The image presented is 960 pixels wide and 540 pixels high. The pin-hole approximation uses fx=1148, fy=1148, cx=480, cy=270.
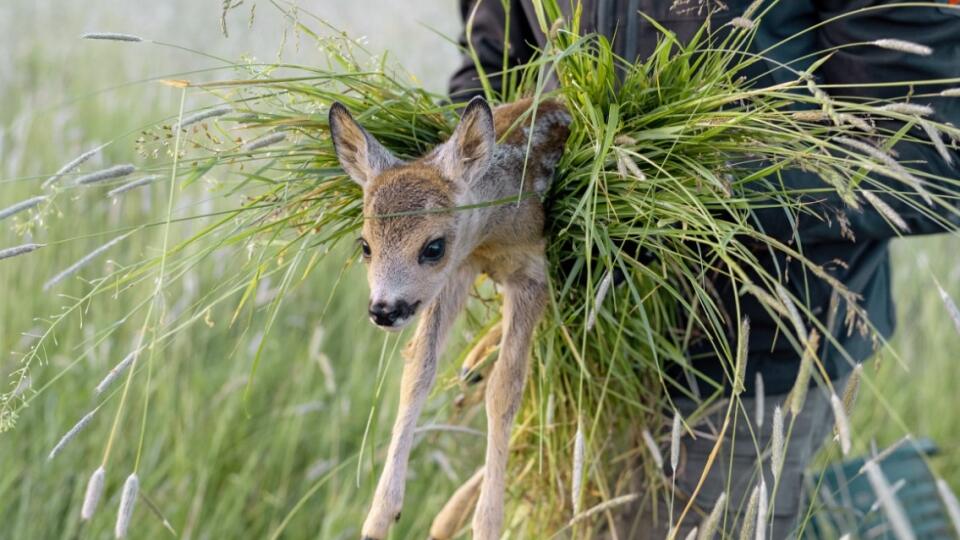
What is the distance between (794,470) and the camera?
2484 mm

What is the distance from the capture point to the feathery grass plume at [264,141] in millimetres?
1677

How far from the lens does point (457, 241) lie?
1566 millimetres

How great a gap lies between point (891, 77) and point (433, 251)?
100 centimetres

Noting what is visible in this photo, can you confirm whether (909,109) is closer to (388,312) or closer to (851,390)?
(851,390)

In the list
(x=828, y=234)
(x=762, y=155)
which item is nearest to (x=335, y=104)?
(x=762, y=155)

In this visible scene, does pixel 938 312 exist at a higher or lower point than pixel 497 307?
lower

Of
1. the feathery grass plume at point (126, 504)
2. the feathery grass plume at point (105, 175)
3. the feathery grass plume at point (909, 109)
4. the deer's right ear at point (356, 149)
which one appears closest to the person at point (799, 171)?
the feathery grass plume at point (909, 109)

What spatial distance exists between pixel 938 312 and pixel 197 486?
2856mm

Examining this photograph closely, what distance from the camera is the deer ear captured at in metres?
1.54

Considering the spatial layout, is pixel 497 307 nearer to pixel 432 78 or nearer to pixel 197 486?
pixel 197 486

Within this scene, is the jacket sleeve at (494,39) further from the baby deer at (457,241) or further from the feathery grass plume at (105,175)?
the feathery grass plume at (105,175)

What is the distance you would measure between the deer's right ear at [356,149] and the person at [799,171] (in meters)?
0.44

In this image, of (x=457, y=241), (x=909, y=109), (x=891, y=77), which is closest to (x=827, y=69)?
(x=891, y=77)

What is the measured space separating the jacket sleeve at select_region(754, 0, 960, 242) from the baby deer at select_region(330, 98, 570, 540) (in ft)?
1.67
